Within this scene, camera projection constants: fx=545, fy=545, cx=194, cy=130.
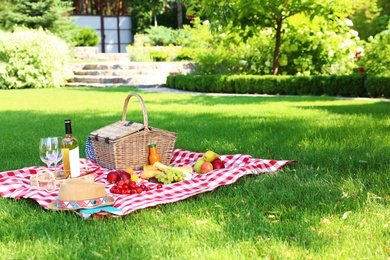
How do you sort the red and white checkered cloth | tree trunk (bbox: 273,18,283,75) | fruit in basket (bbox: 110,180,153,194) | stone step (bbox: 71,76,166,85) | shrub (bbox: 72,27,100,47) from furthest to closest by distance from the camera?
shrub (bbox: 72,27,100,47)
stone step (bbox: 71,76,166,85)
tree trunk (bbox: 273,18,283,75)
fruit in basket (bbox: 110,180,153,194)
the red and white checkered cloth

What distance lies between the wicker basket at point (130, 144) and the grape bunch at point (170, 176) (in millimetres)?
511

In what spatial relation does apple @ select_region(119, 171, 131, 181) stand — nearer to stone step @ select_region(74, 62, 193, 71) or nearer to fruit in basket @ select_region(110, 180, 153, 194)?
fruit in basket @ select_region(110, 180, 153, 194)

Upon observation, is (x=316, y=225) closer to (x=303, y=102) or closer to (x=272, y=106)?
(x=272, y=106)

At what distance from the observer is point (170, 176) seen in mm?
3715

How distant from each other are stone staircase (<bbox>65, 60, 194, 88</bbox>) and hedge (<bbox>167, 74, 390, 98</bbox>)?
2.80 m

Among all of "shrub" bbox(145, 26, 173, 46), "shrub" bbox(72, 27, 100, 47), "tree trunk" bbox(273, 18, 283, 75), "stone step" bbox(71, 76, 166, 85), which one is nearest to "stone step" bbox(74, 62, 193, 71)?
"stone step" bbox(71, 76, 166, 85)

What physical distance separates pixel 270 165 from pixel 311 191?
0.74 m

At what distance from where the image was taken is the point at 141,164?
169 inches

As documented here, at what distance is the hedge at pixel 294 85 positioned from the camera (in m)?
10.1

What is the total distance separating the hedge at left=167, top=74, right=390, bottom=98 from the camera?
1010 centimetres

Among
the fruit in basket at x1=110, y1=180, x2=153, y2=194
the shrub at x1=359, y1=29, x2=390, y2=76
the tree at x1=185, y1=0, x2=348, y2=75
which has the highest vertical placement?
the tree at x1=185, y1=0, x2=348, y2=75

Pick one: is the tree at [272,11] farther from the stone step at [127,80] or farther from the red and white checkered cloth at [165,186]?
the red and white checkered cloth at [165,186]

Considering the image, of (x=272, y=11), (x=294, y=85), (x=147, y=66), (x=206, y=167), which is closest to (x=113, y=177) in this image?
(x=206, y=167)

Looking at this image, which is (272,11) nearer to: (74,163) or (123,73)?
(123,73)
